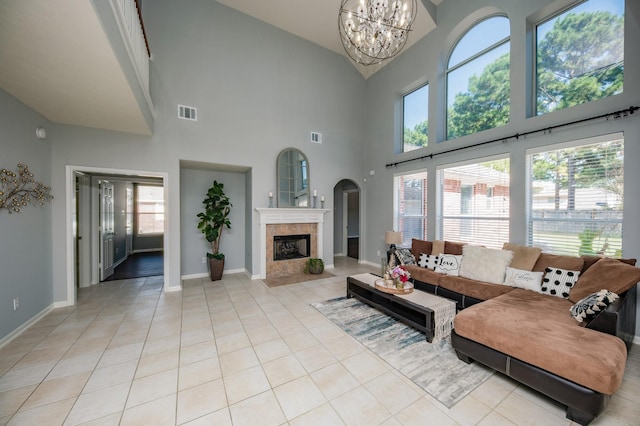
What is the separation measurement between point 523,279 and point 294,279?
12.4 ft

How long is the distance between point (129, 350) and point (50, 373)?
1.82 feet

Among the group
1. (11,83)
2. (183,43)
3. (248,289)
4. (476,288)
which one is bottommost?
(248,289)

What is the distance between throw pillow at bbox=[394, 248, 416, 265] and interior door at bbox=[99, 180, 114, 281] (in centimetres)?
590

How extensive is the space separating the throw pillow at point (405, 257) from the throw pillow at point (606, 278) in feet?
6.88

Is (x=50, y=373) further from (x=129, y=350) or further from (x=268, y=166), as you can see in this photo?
(x=268, y=166)

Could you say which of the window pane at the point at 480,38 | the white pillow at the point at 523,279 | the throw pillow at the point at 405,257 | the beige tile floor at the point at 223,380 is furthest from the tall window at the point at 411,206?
the beige tile floor at the point at 223,380

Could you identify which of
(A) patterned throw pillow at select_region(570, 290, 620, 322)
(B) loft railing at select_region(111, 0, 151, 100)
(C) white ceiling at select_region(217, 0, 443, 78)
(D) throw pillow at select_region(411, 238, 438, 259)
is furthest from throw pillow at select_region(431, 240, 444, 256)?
(B) loft railing at select_region(111, 0, 151, 100)

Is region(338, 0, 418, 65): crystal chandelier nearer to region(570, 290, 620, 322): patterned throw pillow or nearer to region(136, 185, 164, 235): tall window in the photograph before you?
region(570, 290, 620, 322): patterned throw pillow

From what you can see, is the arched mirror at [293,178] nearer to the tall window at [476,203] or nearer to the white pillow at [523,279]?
the tall window at [476,203]

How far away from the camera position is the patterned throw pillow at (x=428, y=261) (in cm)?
407

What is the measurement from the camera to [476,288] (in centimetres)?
326

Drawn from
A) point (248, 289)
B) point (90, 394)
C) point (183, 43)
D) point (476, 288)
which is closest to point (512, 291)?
point (476, 288)

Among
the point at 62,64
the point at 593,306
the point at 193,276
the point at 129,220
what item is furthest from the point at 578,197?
the point at 129,220

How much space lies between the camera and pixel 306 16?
5.22 metres
